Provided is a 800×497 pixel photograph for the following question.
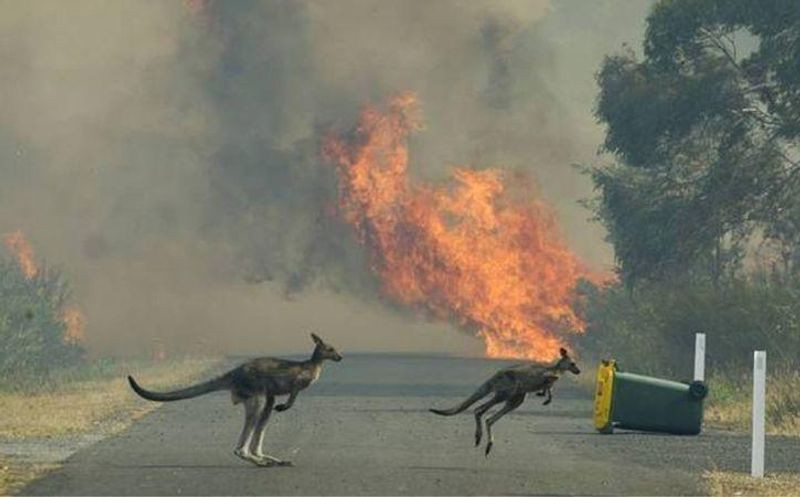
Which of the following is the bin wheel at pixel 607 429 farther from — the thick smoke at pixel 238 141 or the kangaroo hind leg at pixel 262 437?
the thick smoke at pixel 238 141

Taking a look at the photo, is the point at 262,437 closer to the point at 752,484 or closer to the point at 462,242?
the point at 752,484

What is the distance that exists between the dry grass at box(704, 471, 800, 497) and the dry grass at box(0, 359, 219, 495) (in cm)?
691

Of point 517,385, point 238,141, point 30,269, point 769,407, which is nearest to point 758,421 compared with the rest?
point 517,385

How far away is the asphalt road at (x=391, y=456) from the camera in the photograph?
68.3 ft

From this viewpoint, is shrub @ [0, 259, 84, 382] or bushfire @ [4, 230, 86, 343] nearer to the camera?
shrub @ [0, 259, 84, 382]

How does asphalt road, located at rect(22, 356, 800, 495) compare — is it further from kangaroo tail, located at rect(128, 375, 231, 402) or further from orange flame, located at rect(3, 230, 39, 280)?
orange flame, located at rect(3, 230, 39, 280)

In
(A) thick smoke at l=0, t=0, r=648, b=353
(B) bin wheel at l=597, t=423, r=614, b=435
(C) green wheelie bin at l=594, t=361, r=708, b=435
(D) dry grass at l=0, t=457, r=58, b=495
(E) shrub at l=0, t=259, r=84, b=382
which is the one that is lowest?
(D) dry grass at l=0, t=457, r=58, b=495

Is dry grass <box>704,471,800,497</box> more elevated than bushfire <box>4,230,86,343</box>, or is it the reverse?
bushfire <box>4,230,86,343</box>

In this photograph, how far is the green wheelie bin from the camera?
27.1 metres

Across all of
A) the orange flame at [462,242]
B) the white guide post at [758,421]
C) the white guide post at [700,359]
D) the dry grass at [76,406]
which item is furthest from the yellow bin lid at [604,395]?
the orange flame at [462,242]

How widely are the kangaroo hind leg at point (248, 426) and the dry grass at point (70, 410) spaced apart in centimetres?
213

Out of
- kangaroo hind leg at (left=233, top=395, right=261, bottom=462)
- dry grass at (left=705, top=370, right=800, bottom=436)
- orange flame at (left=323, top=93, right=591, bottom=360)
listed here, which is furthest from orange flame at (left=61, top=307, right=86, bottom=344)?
kangaroo hind leg at (left=233, top=395, right=261, bottom=462)

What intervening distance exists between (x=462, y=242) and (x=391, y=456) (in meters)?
33.8

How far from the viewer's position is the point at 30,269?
2539 inches
